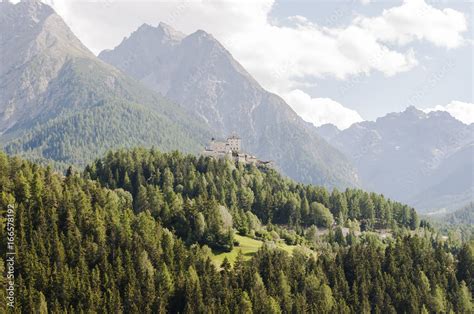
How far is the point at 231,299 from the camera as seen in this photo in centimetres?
12712

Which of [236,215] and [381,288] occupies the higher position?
[236,215]

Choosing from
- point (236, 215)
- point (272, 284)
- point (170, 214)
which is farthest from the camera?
point (236, 215)

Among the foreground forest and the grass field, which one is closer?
the foreground forest

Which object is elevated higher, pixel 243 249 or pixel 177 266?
pixel 243 249

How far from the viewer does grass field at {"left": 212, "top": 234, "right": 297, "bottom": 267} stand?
152375 mm

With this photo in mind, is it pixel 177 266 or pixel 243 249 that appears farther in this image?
pixel 243 249

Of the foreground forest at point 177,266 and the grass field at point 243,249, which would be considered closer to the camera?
the foreground forest at point 177,266

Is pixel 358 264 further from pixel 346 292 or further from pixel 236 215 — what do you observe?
pixel 236 215

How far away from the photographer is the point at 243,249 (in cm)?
16050

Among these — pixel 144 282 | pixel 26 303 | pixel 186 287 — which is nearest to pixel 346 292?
pixel 186 287

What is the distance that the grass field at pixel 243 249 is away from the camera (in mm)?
152375

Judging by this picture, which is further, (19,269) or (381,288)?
(381,288)

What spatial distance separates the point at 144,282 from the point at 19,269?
26.9m

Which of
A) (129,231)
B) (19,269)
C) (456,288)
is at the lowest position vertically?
(456,288)
